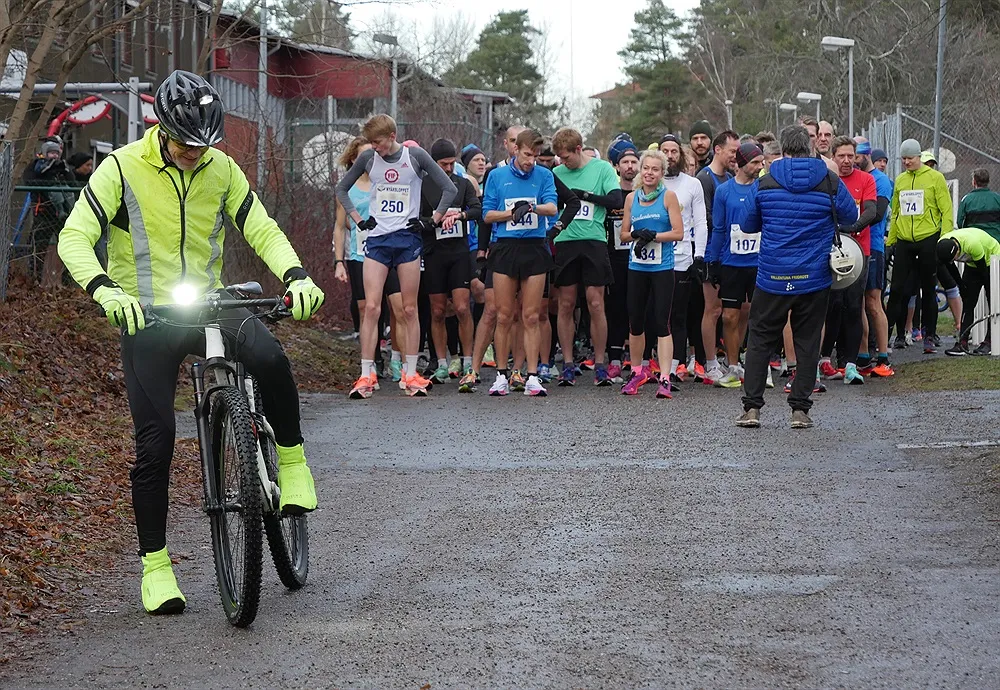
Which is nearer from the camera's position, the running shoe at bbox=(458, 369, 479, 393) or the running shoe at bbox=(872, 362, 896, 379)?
the running shoe at bbox=(458, 369, 479, 393)

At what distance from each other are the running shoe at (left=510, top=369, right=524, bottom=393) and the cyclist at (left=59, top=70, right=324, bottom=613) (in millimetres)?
7888

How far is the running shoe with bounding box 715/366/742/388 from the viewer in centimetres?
1453

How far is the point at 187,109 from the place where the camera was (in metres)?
6.11

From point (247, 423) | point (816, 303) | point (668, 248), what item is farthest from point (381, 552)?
point (668, 248)

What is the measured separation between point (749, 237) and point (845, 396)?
1.54m

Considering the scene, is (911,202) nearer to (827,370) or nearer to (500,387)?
(827,370)

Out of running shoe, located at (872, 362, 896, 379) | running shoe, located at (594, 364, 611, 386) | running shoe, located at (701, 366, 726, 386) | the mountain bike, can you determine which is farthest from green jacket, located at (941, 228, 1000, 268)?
the mountain bike

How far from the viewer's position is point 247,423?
604cm

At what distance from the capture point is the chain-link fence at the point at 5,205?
13445 mm

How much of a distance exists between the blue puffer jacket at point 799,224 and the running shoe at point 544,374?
3868 millimetres

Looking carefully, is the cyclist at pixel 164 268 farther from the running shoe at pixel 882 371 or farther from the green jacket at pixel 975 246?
the green jacket at pixel 975 246

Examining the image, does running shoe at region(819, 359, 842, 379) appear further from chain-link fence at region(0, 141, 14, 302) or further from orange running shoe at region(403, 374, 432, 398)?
chain-link fence at region(0, 141, 14, 302)

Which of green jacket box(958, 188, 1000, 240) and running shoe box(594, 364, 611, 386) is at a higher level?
green jacket box(958, 188, 1000, 240)

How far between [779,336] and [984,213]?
24.3ft
